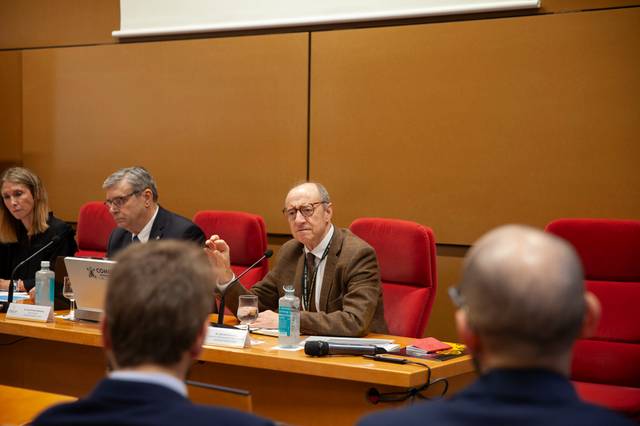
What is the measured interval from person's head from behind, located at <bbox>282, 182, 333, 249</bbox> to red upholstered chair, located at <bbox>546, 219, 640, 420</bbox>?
3.22 ft

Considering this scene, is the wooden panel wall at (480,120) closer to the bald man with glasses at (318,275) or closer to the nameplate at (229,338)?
the bald man with glasses at (318,275)

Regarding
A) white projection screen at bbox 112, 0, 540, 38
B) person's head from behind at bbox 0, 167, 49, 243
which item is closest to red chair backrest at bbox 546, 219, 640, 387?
white projection screen at bbox 112, 0, 540, 38

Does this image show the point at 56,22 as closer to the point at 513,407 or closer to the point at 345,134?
the point at 345,134

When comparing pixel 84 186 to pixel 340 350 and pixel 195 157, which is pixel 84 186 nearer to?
pixel 195 157

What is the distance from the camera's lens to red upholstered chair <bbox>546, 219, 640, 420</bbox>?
3324 mm

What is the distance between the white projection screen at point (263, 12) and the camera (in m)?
4.75

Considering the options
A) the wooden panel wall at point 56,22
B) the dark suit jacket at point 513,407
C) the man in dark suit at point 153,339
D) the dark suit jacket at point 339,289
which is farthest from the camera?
the wooden panel wall at point 56,22

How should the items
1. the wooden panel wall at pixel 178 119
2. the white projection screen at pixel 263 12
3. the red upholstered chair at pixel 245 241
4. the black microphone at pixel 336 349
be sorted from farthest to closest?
1. the wooden panel wall at pixel 178 119
2. the white projection screen at pixel 263 12
3. the red upholstered chair at pixel 245 241
4. the black microphone at pixel 336 349

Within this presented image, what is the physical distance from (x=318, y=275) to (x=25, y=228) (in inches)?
81.7

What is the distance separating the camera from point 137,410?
122 centimetres

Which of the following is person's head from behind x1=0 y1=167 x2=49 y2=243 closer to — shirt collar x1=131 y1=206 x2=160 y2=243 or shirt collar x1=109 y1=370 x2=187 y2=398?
shirt collar x1=131 y1=206 x2=160 y2=243

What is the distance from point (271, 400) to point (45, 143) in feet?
13.2

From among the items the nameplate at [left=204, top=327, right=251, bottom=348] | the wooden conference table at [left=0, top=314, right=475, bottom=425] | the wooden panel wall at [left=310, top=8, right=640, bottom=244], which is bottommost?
the wooden conference table at [left=0, top=314, right=475, bottom=425]

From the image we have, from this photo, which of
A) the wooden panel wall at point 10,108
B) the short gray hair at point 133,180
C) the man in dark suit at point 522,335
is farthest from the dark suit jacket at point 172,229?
the man in dark suit at point 522,335
